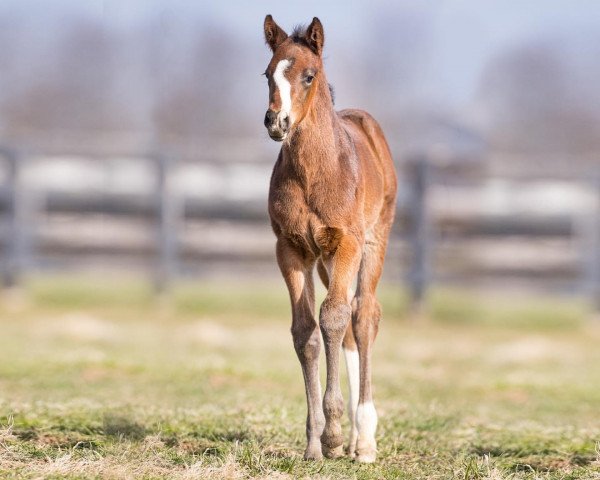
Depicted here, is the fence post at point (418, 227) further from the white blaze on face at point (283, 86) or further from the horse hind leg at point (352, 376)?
the white blaze on face at point (283, 86)

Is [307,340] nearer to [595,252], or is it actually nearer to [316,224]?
[316,224]

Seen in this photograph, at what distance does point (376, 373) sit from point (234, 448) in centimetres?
478

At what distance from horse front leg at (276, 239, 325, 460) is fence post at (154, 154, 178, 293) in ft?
34.9

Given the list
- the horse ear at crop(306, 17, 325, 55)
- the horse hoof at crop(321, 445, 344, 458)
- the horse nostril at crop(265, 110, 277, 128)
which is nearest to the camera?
the horse nostril at crop(265, 110, 277, 128)

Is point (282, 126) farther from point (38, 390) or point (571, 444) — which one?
point (38, 390)

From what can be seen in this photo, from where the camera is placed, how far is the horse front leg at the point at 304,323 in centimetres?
551

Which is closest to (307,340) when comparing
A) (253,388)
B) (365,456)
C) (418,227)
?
(365,456)

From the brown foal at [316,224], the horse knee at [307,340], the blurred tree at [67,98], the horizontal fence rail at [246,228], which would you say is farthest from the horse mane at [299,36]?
the blurred tree at [67,98]

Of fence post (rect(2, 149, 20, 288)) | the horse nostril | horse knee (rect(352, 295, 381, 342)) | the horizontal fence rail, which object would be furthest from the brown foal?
fence post (rect(2, 149, 20, 288))

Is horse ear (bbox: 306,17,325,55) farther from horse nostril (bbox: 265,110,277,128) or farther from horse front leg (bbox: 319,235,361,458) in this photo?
horse front leg (bbox: 319,235,361,458)

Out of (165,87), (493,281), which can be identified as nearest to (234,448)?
(493,281)

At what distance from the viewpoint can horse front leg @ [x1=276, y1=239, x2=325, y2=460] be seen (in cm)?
551

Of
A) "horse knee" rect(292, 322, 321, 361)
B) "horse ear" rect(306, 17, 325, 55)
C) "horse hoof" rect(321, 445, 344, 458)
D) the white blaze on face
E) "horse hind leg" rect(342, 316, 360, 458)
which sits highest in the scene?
"horse ear" rect(306, 17, 325, 55)

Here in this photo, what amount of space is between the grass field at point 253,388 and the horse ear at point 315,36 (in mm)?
2037
